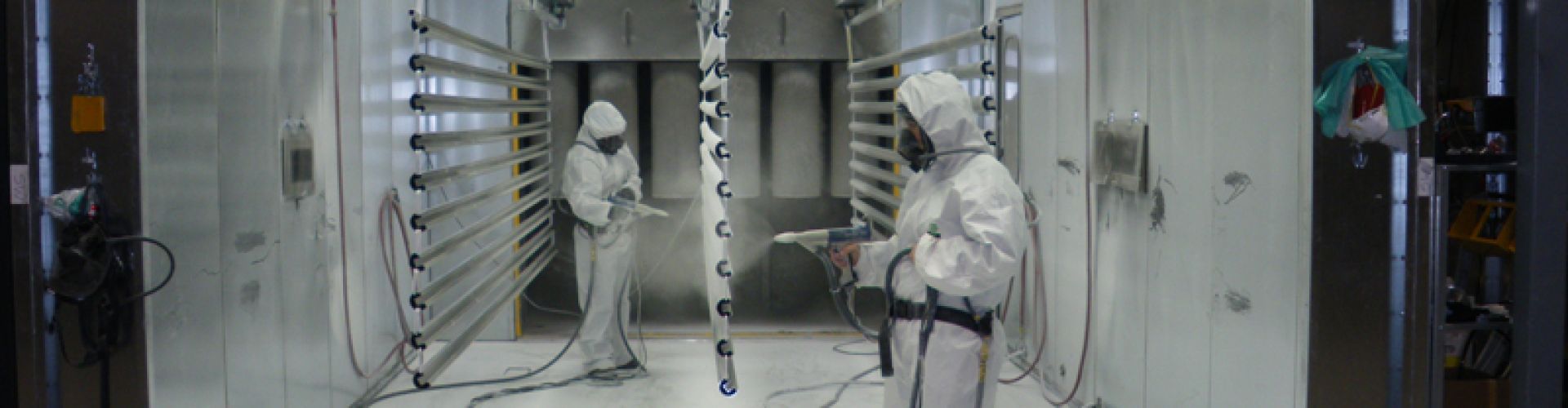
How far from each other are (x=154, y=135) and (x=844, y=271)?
6.17ft

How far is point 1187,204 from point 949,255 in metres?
0.78

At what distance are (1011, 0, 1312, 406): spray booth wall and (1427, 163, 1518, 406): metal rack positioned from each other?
0.82 feet

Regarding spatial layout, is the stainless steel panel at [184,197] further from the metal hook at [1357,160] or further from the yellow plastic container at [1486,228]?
the yellow plastic container at [1486,228]

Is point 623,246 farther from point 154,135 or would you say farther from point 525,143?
point 154,135

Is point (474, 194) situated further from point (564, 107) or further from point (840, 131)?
point (840, 131)

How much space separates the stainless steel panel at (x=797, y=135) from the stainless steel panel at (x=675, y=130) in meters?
0.41

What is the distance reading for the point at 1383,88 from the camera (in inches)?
95.9

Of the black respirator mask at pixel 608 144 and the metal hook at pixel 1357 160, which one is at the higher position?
the black respirator mask at pixel 608 144

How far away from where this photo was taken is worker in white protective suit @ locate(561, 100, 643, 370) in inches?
190

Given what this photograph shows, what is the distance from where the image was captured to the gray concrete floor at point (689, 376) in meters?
4.61

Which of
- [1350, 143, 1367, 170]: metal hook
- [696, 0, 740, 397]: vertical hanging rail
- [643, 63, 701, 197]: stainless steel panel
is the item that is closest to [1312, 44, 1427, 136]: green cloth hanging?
[1350, 143, 1367, 170]: metal hook

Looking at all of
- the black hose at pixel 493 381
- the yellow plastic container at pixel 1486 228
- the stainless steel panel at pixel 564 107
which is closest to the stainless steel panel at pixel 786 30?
the stainless steel panel at pixel 564 107

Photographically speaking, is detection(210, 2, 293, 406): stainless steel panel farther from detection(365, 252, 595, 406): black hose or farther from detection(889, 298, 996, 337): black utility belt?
detection(889, 298, 996, 337): black utility belt

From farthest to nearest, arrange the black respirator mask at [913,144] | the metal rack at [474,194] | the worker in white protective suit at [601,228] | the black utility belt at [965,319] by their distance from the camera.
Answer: the worker in white protective suit at [601,228]
the metal rack at [474,194]
the black respirator mask at [913,144]
the black utility belt at [965,319]
